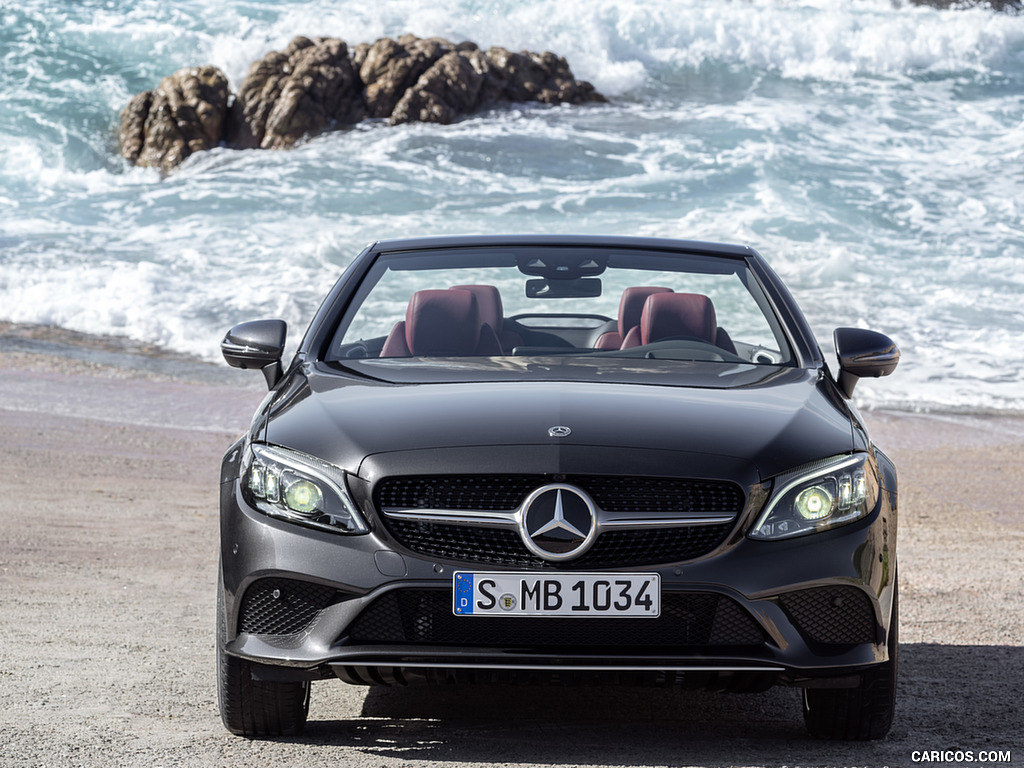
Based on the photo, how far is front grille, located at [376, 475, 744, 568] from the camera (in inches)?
120

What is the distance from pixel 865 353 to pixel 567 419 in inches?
48.9

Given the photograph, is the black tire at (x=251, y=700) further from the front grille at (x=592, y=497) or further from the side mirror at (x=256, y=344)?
the side mirror at (x=256, y=344)

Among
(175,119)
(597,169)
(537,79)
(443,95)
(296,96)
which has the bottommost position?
(175,119)

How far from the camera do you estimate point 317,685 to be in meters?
4.18

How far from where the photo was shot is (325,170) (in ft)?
77.6

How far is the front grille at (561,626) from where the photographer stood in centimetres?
306

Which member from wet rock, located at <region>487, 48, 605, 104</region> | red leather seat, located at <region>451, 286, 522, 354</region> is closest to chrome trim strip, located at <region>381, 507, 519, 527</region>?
red leather seat, located at <region>451, 286, 522, 354</region>

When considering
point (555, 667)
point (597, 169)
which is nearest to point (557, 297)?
point (555, 667)

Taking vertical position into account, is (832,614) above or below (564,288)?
below

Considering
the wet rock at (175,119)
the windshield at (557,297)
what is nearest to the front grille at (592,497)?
the windshield at (557,297)

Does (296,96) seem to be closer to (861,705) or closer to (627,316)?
(627,316)

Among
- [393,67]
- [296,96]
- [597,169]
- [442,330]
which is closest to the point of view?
[442,330]

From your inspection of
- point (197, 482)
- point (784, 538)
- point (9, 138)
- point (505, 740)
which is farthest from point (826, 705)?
point (9, 138)

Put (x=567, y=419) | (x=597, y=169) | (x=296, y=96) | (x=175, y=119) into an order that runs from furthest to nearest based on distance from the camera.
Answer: (x=175, y=119) < (x=296, y=96) < (x=597, y=169) < (x=567, y=419)
